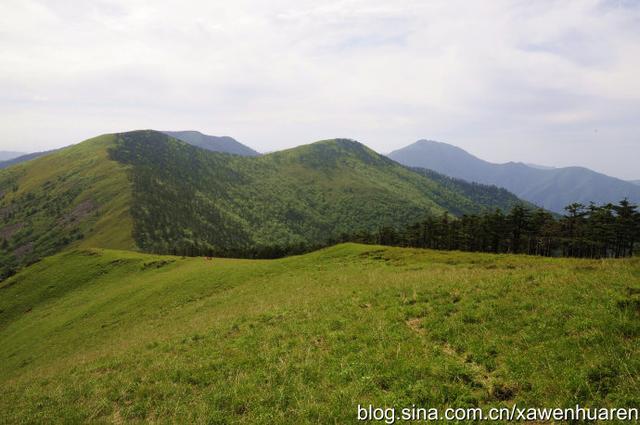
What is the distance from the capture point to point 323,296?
25.1 m

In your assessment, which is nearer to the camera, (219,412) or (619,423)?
(619,423)

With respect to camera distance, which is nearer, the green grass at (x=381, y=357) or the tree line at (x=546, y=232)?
the green grass at (x=381, y=357)

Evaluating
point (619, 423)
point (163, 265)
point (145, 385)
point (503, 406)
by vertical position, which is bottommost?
point (163, 265)

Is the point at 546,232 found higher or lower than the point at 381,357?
lower

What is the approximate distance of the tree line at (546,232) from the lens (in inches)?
2970

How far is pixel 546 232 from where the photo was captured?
274 feet

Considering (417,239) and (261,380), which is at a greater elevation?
(261,380)

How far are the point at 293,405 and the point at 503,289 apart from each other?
12.6 meters

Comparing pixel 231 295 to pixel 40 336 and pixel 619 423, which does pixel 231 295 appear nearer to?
pixel 40 336

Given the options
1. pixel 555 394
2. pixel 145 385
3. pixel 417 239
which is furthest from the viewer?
pixel 417 239

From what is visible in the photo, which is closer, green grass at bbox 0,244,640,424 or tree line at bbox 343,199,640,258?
green grass at bbox 0,244,640,424

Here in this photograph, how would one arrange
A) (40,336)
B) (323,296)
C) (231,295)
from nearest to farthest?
1. (323,296)
2. (231,295)
3. (40,336)

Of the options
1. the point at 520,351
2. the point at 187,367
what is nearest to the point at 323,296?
the point at 187,367

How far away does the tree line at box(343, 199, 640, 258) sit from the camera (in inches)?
2970
